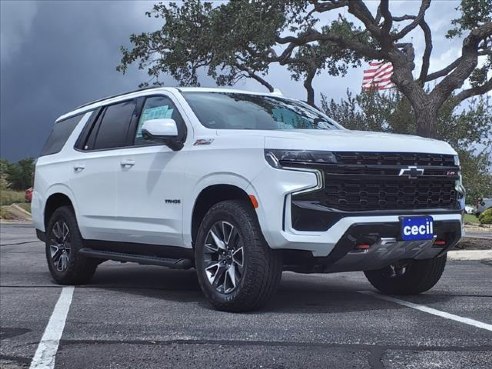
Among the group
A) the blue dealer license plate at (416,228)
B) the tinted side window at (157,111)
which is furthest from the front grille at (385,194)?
the tinted side window at (157,111)

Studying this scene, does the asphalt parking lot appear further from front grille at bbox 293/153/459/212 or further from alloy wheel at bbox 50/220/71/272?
front grille at bbox 293/153/459/212

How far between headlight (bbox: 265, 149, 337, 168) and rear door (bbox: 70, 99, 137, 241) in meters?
2.24

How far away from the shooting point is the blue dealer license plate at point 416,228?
4871mm

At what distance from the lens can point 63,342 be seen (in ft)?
13.6

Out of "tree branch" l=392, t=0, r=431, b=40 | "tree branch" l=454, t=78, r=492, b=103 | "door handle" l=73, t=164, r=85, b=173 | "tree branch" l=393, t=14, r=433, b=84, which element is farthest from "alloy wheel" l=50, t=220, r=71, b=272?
"tree branch" l=454, t=78, r=492, b=103

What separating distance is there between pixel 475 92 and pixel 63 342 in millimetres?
15010

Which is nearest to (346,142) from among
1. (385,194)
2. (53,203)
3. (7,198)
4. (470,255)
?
(385,194)

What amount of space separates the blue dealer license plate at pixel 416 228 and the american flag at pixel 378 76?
64.7 feet

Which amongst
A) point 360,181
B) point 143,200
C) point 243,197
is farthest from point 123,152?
point 360,181

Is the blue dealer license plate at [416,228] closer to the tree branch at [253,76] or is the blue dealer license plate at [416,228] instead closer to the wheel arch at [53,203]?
the wheel arch at [53,203]

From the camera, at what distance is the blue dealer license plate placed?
16.0 ft

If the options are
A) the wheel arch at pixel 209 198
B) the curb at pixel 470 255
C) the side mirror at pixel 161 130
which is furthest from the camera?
the curb at pixel 470 255

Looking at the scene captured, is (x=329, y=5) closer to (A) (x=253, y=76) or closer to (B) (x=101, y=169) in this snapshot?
(A) (x=253, y=76)

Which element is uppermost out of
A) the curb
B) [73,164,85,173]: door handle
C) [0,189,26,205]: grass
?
[73,164,85,173]: door handle
